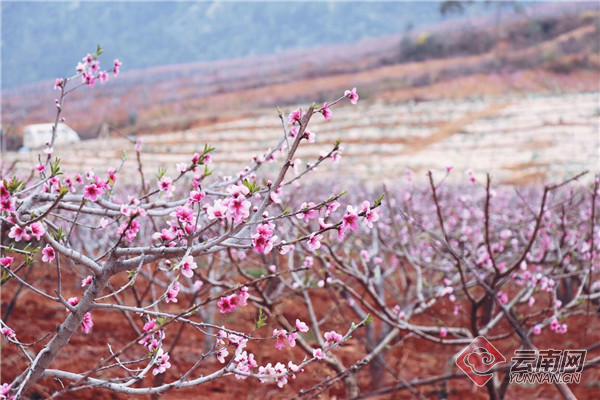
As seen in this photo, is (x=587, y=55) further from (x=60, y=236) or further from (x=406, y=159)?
(x=60, y=236)

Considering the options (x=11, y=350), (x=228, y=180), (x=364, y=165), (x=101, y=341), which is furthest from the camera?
(x=364, y=165)

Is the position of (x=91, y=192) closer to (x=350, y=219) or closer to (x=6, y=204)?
(x=6, y=204)

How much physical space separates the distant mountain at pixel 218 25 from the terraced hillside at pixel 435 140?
462 cm

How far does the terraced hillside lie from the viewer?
21.9 m

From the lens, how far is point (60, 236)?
6.15 feet

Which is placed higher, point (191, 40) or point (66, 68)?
point (191, 40)

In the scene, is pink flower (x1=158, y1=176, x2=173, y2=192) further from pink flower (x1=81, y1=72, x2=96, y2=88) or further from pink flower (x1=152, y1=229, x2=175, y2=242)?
pink flower (x1=81, y1=72, x2=96, y2=88)

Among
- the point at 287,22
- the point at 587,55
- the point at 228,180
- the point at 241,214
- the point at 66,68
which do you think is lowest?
the point at 241,214

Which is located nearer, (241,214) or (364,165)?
(241,214)

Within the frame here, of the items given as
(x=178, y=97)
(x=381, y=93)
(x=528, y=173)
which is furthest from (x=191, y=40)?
(x=528, y=173)

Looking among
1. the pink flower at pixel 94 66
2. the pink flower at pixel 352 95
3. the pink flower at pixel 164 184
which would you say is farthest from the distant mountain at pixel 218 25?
the pink flower at pixel 352 95

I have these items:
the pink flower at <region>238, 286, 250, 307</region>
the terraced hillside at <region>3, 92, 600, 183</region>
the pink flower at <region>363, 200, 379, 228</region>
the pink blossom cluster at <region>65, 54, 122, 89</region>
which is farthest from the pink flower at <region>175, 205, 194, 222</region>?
the terraced hillside at <region>3, 92, 600, 183</region>

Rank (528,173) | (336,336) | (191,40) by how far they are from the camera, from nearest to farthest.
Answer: (336,336)
(528,173)
(191,40)

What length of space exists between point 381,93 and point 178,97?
14617 millimetres
